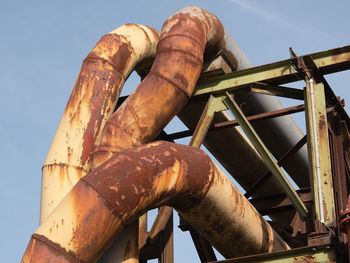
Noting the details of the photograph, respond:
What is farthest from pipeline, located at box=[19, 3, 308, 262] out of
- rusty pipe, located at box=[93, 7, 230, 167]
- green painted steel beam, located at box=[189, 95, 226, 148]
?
green painted steel beam, located at box=[189, 95, 226, 148]

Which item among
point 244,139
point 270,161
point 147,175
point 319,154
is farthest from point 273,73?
point 147,175

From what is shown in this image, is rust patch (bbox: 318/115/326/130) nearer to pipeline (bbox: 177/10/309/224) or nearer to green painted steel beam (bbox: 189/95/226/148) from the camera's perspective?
green painted steel beam (bbox: 189/95/226/148)

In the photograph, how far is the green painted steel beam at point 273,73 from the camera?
327 inches

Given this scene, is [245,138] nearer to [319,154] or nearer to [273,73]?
[273,73]

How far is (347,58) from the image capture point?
27.0 feet

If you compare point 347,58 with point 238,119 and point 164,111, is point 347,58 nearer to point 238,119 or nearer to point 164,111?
point 238,119

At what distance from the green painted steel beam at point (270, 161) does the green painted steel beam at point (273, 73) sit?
230 mm

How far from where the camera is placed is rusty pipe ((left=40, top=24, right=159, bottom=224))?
26.0ft

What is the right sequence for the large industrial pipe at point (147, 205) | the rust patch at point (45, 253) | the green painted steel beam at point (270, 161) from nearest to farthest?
the rust patch at point (45, 253), the large industrial pipe at point (147, 205), the green painted steel beam at point (270, 161)

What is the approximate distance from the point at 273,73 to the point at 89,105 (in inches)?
81.1

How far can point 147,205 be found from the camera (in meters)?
7.08

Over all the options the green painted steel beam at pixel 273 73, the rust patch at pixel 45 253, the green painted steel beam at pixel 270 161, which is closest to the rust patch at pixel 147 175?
the rust patch at pixel 45 253

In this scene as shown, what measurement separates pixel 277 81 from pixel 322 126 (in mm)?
1005

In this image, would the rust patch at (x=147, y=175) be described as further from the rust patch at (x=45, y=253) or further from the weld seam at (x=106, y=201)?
the rust patch at (x=45, y=253)
